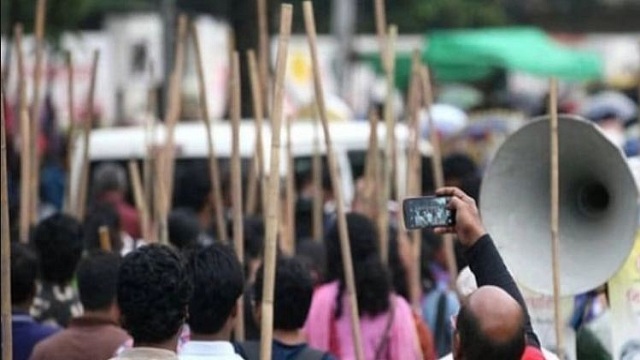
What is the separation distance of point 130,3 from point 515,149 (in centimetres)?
2452

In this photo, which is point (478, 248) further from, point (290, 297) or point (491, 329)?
point (290, 297)

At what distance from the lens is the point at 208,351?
21.5 ft

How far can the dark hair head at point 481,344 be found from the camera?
5.23m

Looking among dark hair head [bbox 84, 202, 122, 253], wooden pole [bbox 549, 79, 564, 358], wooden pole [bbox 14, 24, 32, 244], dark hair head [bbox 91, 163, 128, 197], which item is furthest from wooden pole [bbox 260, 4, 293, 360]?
dark hair head [bbox 91, 163, 128, 197]

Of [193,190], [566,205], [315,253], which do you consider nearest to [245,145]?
[193,190]

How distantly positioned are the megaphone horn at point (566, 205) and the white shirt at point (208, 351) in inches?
38.5

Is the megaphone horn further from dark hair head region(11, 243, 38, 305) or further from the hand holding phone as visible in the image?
dark hair head region(11, 243, 38, 305)

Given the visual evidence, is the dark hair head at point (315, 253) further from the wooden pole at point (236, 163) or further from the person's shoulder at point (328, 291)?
the wooden pole at point (236, 163)

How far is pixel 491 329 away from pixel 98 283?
2.87 meters

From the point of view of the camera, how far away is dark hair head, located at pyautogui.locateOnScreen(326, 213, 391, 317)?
855 cm

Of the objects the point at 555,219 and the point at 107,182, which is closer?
the point at 555,219

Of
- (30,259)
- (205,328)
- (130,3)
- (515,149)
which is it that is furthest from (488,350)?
(130,3)

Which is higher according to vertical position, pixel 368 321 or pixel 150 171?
pixel 150 171

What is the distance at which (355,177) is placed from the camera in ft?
49.5
